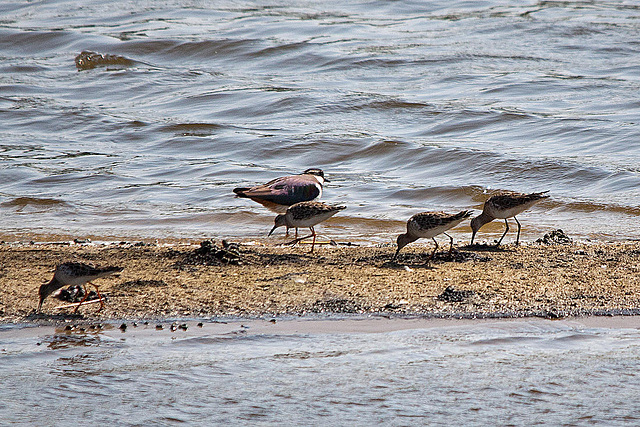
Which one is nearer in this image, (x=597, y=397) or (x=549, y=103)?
(x=597, y=397)

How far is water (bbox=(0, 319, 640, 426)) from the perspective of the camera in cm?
463

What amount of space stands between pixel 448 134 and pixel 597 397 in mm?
9668

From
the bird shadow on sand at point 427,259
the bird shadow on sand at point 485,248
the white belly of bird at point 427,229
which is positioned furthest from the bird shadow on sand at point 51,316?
the bird shadow on sand at point 485,248

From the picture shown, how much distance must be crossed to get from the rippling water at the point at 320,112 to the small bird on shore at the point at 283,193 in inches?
13.6

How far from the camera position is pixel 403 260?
25.0 feet

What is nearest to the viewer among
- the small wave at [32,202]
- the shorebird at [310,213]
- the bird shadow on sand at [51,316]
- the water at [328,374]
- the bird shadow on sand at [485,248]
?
the water at [328,374]

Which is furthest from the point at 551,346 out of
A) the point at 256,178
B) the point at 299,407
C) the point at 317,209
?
the point at 256,178

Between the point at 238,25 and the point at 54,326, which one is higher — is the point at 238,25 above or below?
above

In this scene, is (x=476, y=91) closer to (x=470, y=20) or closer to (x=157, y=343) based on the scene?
(x=470, y=20)

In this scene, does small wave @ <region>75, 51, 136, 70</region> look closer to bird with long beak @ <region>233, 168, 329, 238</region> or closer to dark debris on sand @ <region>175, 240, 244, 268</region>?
bird with long beak @ <region>233, 168, 329, 238</region>

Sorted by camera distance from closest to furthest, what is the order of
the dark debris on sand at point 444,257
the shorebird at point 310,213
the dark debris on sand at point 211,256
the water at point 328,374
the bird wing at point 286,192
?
1. the water at point 328,374
2. the dark debris on sand at point 211,256
3. the dark debris on sand at point 444,257
4. the shorebird at point 310,213
5. the bird wing at point 286,192

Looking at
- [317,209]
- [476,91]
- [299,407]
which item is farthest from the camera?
[476,91]

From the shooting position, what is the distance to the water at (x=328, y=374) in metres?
4.63

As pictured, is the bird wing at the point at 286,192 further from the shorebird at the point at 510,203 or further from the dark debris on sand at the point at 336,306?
the dark debris on sand at the point at 336,306
